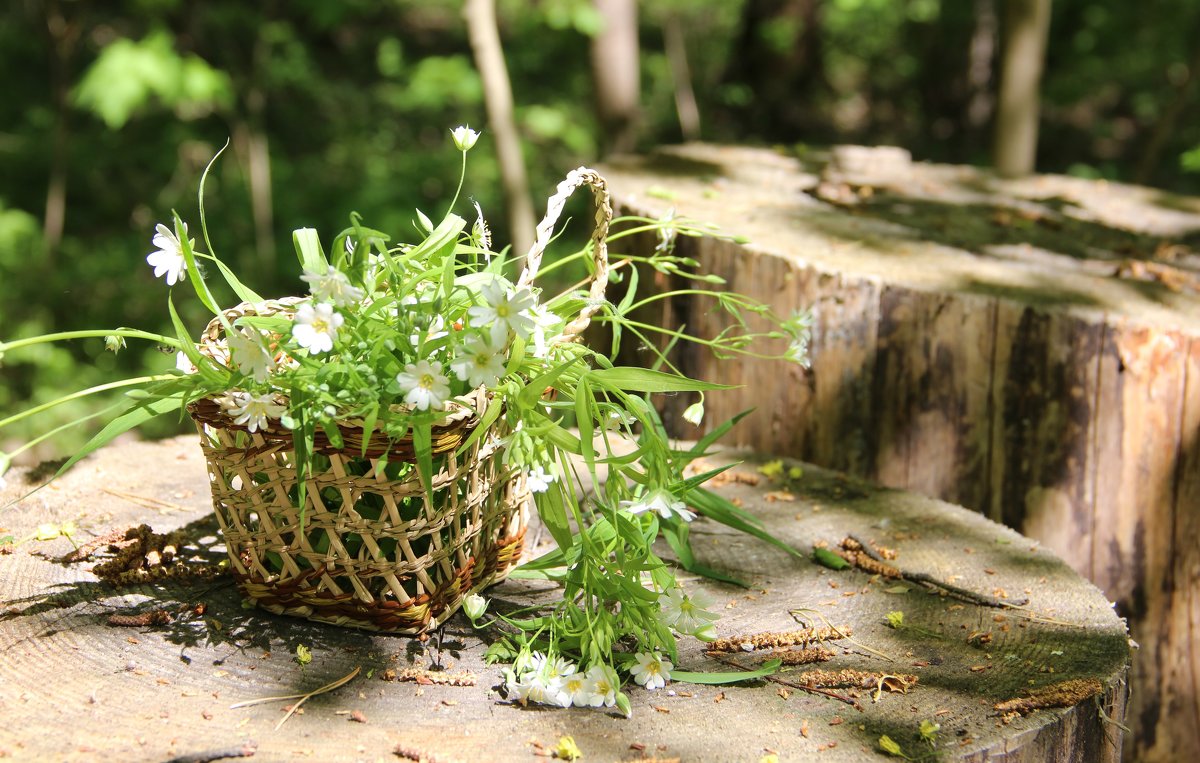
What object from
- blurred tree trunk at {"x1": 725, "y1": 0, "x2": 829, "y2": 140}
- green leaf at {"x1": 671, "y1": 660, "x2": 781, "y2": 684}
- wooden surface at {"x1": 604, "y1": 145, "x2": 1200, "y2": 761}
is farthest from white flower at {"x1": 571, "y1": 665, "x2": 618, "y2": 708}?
blurred tree trunk at {"x1": 725, "y1": 0, "x2": 829, "y2": 140}

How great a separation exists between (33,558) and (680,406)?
1.72 m

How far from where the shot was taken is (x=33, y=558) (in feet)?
5.49

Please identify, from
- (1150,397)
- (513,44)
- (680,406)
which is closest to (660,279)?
(680,406)

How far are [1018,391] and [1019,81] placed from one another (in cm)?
249

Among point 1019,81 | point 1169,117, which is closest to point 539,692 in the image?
point 1019,81

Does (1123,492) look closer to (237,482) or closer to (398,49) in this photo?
(237,482)

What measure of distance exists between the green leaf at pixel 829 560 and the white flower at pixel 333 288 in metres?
0.96

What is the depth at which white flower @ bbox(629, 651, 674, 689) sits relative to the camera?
1.42 m

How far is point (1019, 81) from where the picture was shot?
4445 mm

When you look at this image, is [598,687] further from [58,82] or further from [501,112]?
[58,82]

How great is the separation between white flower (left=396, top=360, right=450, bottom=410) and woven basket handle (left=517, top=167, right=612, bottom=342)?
0.69 feet

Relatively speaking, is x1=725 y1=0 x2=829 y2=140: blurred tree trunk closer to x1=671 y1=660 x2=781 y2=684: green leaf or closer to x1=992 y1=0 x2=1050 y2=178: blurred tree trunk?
x1=992 y1=0 x2=1050 y2=178: blurred tree trunk

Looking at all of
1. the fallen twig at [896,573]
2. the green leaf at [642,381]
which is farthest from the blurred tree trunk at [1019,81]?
the green leaf at [642,381]

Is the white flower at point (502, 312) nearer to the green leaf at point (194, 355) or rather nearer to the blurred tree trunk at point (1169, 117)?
the green leaf at point (194, 355)
